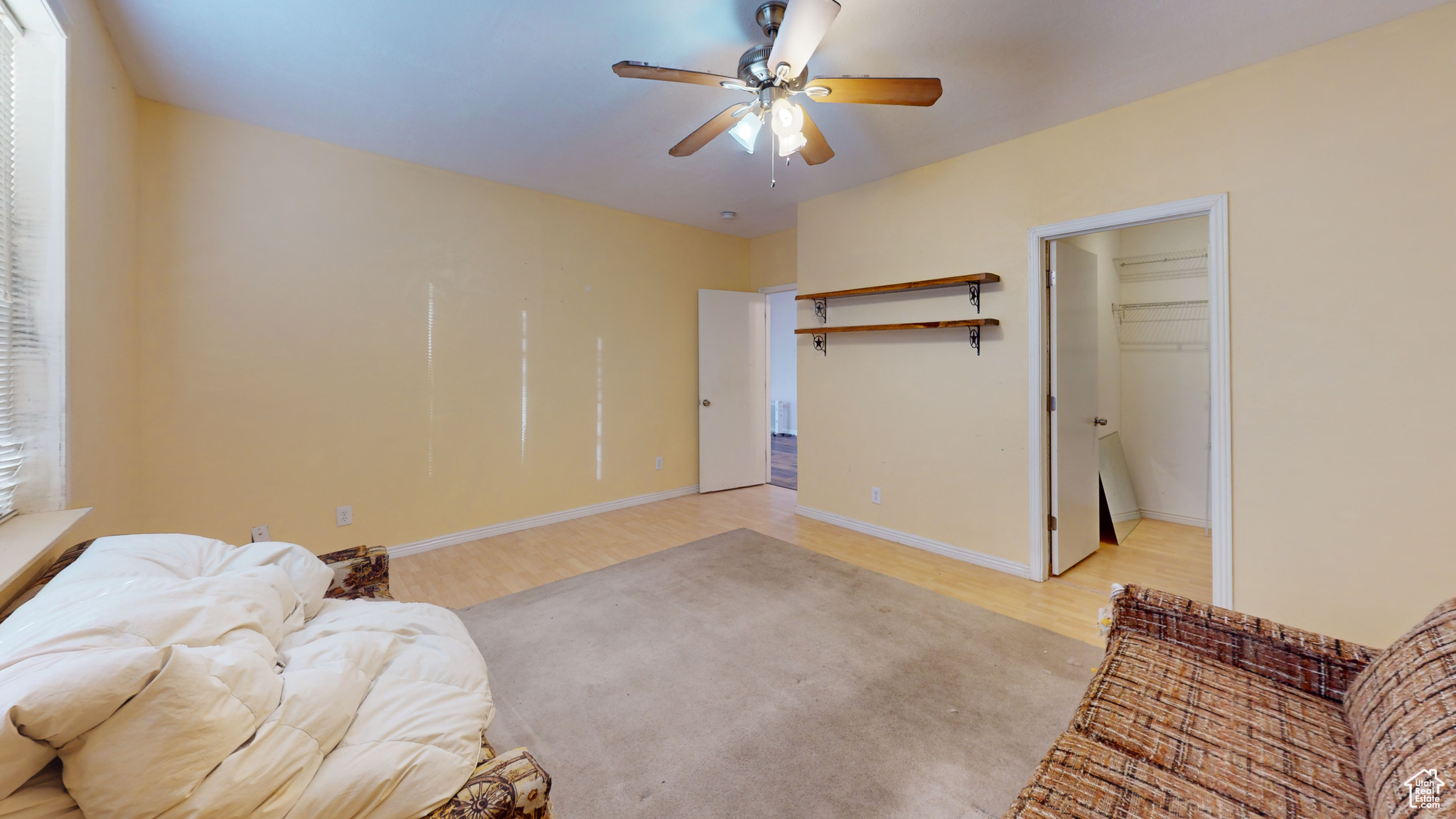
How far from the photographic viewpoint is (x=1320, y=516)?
2148mm

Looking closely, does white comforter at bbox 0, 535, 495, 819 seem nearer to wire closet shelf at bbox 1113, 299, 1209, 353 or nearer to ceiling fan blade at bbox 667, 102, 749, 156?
ceiling fan blade at bbox 667, 102, 749, 156

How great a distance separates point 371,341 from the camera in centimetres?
323

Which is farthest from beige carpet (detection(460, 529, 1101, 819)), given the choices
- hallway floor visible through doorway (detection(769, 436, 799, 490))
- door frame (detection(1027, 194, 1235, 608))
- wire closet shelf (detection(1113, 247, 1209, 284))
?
wire closet shelf (detection(1113, 247, 1209, 284))

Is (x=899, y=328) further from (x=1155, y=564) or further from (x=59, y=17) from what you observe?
(x=59, y=17)

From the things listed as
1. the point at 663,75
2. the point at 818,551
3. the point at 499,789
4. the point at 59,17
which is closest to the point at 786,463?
the point at 818,551

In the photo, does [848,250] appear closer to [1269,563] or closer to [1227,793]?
[1269,563]

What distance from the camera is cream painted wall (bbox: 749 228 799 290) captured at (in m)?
4.95

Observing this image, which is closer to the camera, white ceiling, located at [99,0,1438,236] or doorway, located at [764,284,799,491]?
white ceiling, located at [99,0,1438,236]

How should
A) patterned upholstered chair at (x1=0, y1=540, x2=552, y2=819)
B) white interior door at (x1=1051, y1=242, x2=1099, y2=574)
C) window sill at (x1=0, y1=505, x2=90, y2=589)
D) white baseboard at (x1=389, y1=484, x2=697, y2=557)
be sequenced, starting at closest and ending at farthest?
patterned upholstered chair at (x1=0, y1=540, x2=552, y2=819) → window sill at (x1=0, y1=505, x2=90, y2=589) → white interior door at (x1=1051, y1=242, x2=1099, y2=574) → white baseboard at (x1=389, y1=484, x2=697, y2=557)

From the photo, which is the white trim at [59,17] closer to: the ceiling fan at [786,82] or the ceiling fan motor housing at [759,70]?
the ceiling fan at [786,82]

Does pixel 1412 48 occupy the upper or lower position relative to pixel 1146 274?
upper

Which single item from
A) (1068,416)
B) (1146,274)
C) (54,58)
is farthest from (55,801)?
(1146,274)

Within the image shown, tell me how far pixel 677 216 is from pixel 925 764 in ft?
13.5

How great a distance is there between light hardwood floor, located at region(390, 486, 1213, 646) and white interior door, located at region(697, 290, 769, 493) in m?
0.80
